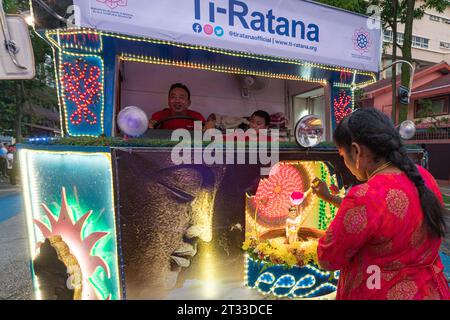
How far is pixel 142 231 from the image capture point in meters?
2.48

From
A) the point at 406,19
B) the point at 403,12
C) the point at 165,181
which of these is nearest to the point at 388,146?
the point at 165,181

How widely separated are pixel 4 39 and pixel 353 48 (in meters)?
3.71

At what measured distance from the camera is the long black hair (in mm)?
1270

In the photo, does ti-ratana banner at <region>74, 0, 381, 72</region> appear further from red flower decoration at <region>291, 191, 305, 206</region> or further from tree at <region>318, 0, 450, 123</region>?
tree at <region>318, 0, 450, 123</region>

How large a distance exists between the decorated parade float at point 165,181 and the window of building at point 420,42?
3541 centimetres

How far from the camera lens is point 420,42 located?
31156 mm

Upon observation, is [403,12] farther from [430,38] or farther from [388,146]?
[430,38]

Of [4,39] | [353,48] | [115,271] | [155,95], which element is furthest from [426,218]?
[155,95]

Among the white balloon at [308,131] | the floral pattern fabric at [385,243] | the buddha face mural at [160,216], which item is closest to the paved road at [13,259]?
the buddha face mural at [160,216]

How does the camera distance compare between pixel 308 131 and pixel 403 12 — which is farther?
pixel 403 12

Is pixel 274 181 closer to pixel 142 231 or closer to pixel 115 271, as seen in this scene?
pixel 142 231

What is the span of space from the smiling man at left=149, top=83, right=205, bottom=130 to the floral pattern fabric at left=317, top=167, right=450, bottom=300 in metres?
3.31

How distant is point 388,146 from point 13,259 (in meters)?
5.53

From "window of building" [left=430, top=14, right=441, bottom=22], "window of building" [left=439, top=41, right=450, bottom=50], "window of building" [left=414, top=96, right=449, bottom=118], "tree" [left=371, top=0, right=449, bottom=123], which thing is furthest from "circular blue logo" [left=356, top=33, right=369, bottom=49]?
"window of building" [left=439, top=41, right=450, bottom=50]
